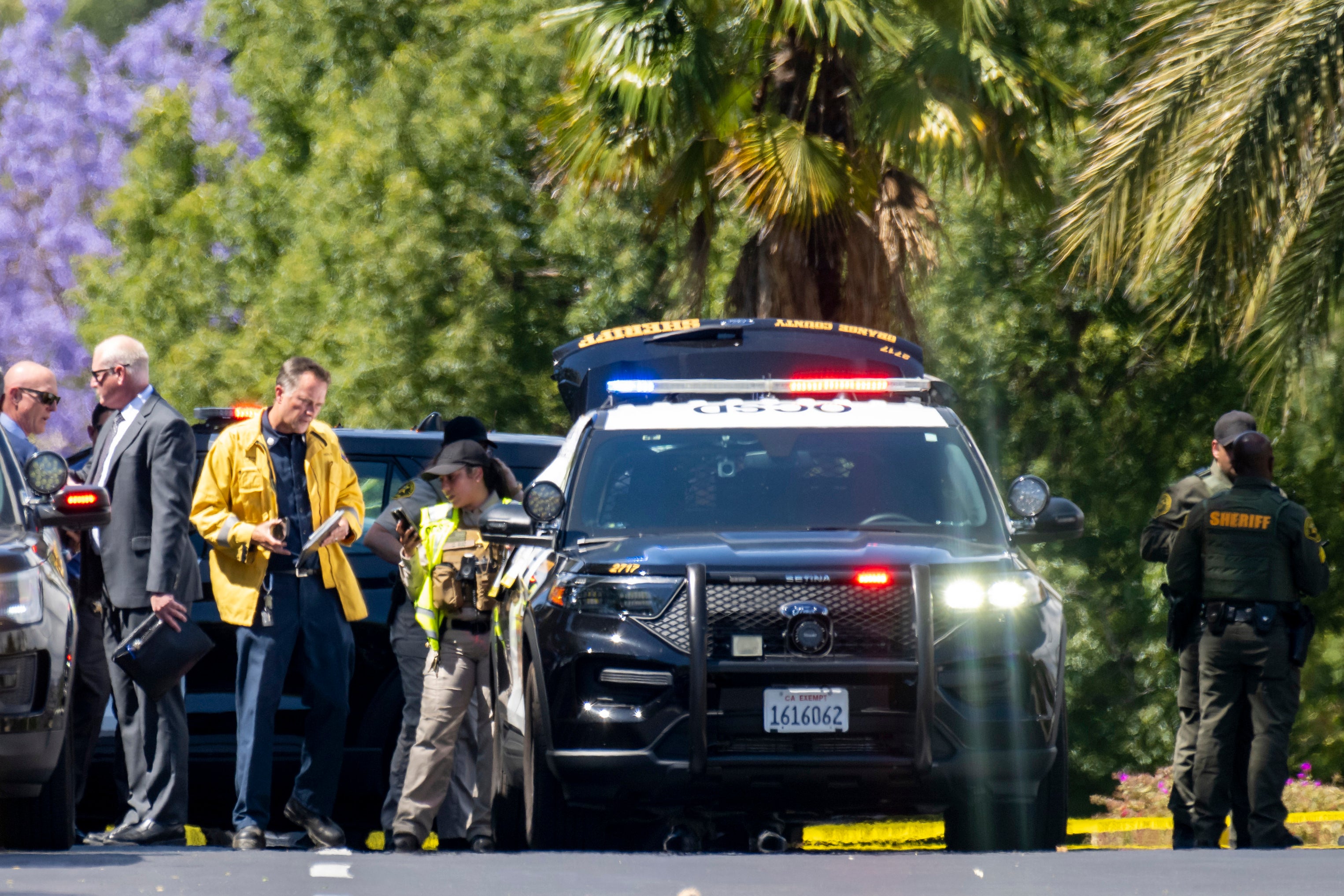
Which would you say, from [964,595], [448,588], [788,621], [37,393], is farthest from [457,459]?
[964,595]

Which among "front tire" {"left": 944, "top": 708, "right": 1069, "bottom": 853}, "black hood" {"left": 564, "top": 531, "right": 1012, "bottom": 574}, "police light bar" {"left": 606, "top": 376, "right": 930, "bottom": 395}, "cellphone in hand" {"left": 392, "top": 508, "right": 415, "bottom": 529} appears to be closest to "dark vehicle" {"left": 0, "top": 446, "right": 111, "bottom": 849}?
"cellphone in hand" {"left": 392, "top": 508, "right": 415, "bottom": 529}

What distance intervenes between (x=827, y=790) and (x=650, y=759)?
2.03ft

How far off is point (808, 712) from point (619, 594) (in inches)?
30.6

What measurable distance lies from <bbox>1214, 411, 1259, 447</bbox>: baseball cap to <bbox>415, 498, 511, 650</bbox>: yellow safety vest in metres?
3.50

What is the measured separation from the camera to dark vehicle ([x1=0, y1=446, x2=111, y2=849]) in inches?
283

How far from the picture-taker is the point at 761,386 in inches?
359

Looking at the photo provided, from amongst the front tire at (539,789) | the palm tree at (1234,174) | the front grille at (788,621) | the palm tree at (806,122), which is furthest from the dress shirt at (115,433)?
the palm tree at (806,122)

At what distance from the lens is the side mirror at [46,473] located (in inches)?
311

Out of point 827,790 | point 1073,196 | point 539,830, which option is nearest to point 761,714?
point 827,790

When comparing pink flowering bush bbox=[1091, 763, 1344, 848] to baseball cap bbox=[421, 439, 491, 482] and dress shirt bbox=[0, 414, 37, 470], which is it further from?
dress shirt bbox=[0, 414, 37, 470]

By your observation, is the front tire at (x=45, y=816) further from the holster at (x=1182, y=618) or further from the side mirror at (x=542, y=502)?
the holster at (x=1182, y=618)

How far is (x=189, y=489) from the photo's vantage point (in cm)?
884

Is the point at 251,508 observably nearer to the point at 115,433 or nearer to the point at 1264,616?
the point at 115,433

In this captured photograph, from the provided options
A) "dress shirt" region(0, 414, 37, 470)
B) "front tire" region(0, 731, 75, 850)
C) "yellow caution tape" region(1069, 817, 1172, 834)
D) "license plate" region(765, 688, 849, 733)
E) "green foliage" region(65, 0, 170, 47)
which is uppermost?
"green foliage" region(65, 0, 170, 47)
